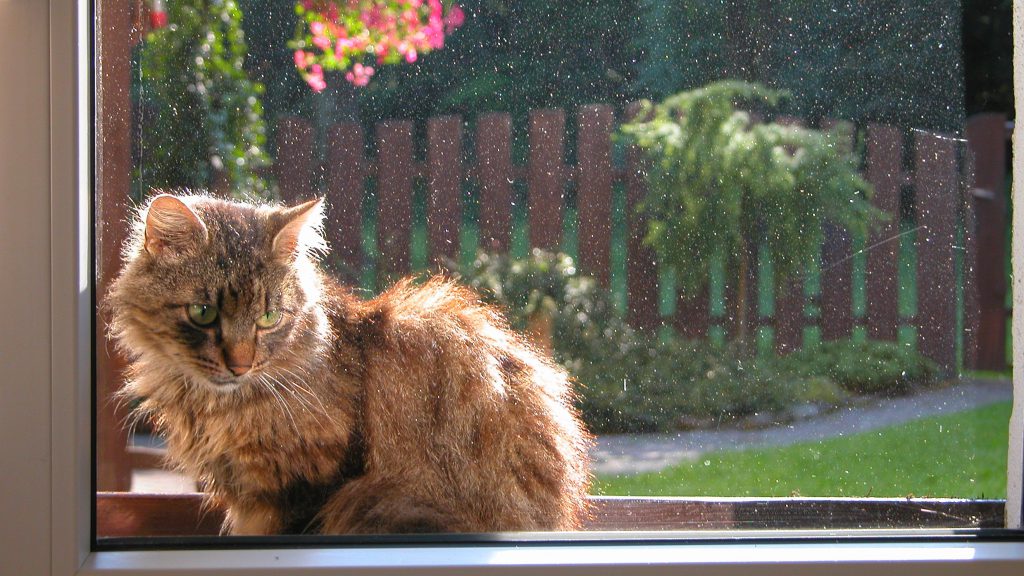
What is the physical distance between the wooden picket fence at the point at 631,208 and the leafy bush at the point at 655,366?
0.09ft

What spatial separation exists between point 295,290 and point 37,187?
35cm

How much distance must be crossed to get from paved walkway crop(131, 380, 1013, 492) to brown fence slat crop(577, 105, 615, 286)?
0.24m

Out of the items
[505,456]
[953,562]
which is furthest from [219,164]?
A: [953,562]

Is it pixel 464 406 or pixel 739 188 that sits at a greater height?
pixel 739 188

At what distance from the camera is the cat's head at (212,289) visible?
111cm

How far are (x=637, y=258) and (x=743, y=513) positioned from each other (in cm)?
38

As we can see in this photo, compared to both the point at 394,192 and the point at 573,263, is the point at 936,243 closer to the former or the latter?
the point at 573,263

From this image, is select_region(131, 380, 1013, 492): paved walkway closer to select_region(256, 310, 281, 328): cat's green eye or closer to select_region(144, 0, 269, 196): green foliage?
select_region(256, 310, 281, 328): cat's green eye

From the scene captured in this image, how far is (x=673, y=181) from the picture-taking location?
47.1 inches

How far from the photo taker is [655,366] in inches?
47.6

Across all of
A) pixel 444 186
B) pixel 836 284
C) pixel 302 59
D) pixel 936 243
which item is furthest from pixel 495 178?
pixel 936 243

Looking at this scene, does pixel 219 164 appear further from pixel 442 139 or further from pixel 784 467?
pixel 784 467

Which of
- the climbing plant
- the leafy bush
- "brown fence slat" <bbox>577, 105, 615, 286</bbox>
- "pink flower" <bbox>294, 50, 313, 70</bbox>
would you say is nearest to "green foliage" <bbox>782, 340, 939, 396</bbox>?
the leafy bush

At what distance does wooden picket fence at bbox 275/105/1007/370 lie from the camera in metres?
1.15
